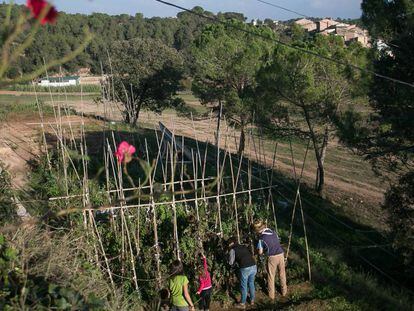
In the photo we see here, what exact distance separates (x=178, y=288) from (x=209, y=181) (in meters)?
4.85

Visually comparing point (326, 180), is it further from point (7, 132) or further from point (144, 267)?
point (144, 267)

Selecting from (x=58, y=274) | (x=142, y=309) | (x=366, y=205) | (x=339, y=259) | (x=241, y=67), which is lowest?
(x=366, y=205)

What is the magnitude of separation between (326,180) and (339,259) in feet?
35.7

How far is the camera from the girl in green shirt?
4.84 m

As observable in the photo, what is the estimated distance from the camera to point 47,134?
1470 centimetres

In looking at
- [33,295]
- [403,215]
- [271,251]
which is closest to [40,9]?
[33,295]

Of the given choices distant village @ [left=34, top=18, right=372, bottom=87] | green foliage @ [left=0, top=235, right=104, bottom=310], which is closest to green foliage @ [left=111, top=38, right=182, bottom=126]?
distant village @ [left=34, top=18, right=372, bottom=87]

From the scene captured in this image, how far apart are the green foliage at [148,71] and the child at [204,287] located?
17.2 m

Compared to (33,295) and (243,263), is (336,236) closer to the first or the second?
(243,263)

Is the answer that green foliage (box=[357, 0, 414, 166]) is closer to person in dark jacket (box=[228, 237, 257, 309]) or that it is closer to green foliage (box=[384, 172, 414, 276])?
green foliage (box=[384, 172, 414, 276])

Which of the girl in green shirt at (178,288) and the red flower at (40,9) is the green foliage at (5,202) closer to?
the girl in green shirt at (178,288)

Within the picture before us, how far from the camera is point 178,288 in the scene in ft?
15.9

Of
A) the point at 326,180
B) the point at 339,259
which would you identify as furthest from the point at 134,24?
the point at 339,259

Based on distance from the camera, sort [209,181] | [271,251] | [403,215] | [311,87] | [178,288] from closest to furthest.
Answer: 1. [178,288]
2. [271,251]
3. [403,215]
4. [209,181]
5. [311,87]
